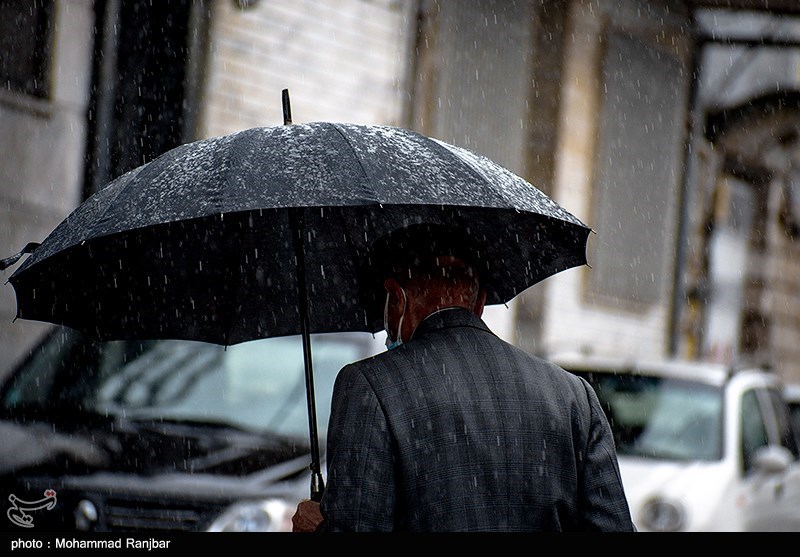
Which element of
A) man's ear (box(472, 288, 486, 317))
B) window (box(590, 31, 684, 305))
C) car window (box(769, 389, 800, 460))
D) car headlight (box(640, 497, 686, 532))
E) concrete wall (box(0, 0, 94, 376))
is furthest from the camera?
window (box(590, 31, 684, 305))

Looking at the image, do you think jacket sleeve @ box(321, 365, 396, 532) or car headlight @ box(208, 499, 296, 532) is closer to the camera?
jacket sleeve @ box(321, 365, 396, 532)

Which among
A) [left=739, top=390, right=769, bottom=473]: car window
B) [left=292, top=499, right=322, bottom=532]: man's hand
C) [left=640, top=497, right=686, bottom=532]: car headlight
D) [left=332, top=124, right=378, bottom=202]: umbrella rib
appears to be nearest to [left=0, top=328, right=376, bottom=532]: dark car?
[left=640, top=497, right=686, bottom=532]: car headlight

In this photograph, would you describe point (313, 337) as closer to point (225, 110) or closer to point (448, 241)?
point (448, 241)

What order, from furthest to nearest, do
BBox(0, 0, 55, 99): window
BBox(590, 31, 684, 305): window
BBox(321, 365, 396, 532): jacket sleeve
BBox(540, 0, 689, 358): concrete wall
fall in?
BBox(590, 31, 684, 305): window
BBox(540, 0, 689, 358): concrete wall
BBox(0, 0, 55, 99): window
BBox(321, 365, 396, 532): jacket sleeve

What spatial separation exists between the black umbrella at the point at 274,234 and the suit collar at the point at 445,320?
0.13m

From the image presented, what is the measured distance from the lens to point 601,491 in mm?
2883

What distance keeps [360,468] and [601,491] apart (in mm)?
578

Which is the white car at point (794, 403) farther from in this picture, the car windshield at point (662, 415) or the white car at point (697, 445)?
the car windshield at point (662, 415)

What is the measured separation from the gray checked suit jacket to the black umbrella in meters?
0.24

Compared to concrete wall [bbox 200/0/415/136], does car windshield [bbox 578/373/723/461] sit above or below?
below

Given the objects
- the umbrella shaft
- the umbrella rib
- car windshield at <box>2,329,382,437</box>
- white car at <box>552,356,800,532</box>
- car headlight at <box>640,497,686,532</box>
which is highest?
the umbrella rib

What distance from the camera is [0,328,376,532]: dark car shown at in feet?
16.7

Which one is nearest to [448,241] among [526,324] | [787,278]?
[526,324]

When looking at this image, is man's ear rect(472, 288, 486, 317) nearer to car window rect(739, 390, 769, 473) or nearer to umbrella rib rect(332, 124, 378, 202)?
umbrella rib rect(332, 124, 378, 202)
